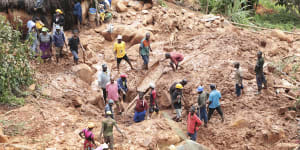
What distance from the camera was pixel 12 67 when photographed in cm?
812

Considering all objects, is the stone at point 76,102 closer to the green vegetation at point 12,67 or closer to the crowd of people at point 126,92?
the crowd of people at point 126,92

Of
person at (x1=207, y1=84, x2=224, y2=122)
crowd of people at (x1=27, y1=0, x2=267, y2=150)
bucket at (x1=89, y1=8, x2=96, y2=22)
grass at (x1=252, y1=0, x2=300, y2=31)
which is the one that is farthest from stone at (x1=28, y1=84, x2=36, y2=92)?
grass at (x1=252, y1=0, x2=300, y2=31)

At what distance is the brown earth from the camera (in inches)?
287

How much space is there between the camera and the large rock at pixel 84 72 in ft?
32.3

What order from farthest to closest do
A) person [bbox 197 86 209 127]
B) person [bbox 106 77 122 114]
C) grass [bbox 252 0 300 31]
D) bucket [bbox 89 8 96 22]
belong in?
grass [bbox 252 0 300 31]
bucket [bbox 89 8 96 22]
person [bbox 106 77 122 114]
person [bbox 197 86 209 127]

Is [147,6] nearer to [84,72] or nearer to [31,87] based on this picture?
[84,72]

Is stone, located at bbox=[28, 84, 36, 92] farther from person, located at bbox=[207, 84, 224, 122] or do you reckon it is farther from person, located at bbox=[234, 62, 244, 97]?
person, located at bbox=[234, 62, 244, 97]

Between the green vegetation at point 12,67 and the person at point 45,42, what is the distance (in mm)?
846

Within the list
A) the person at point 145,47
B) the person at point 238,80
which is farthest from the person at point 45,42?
the person at point 238,80

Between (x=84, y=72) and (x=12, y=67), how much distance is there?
7.39 ft

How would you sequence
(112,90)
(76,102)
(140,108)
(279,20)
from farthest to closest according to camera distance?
(279,20) < (76,102) < (112,90) < (140,108)

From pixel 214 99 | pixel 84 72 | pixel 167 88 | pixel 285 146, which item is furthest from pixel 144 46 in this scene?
pixel 285 146

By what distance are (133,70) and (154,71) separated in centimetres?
65

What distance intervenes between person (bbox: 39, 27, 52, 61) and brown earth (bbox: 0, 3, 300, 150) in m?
0.34
